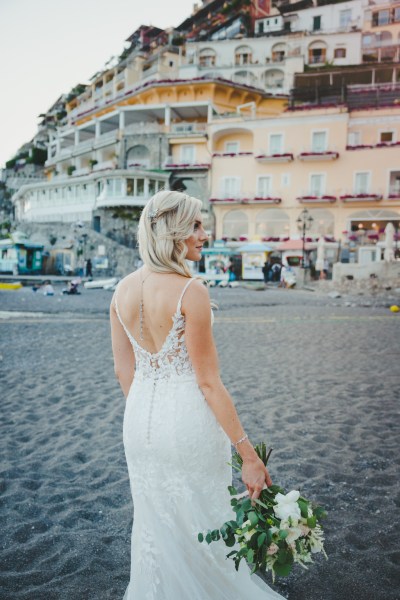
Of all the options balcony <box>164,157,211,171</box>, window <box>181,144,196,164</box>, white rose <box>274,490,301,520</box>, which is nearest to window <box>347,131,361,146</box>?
balcony <box>164,157,211,171</box>

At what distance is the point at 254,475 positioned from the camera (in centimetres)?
182

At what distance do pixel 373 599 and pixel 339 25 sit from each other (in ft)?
195

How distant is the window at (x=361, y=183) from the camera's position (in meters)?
35.7

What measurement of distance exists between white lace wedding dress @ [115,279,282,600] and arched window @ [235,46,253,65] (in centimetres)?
5324

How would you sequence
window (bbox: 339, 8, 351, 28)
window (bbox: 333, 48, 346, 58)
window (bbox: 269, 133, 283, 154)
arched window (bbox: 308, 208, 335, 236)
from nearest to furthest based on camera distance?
arched window (bbox: 308, 208, 335, 236), window (bbox: 269, 133, 283, 154), window (bbox: 333, 48, 346, 58), window (bbox: 339, 8, 351, 28)

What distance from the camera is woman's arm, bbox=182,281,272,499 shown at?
178cm

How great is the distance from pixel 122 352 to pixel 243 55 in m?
54.2

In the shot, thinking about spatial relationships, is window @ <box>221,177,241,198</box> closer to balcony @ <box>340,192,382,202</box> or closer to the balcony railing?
the balcony railing

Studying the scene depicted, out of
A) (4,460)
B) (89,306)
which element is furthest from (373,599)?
(89,306)

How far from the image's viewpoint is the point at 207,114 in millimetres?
44281

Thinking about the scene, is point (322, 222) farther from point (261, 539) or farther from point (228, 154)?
point (261, 539)

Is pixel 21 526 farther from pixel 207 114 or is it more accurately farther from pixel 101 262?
pixel 207 114

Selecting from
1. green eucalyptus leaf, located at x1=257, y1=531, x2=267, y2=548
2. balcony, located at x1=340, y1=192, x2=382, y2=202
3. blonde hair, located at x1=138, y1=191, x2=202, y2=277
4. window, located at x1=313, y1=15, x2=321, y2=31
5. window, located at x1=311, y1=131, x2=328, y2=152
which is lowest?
green eucalyptus leaf, located at x1=257, y1=531, x2=267, y2=548

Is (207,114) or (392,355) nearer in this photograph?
(392,355)
